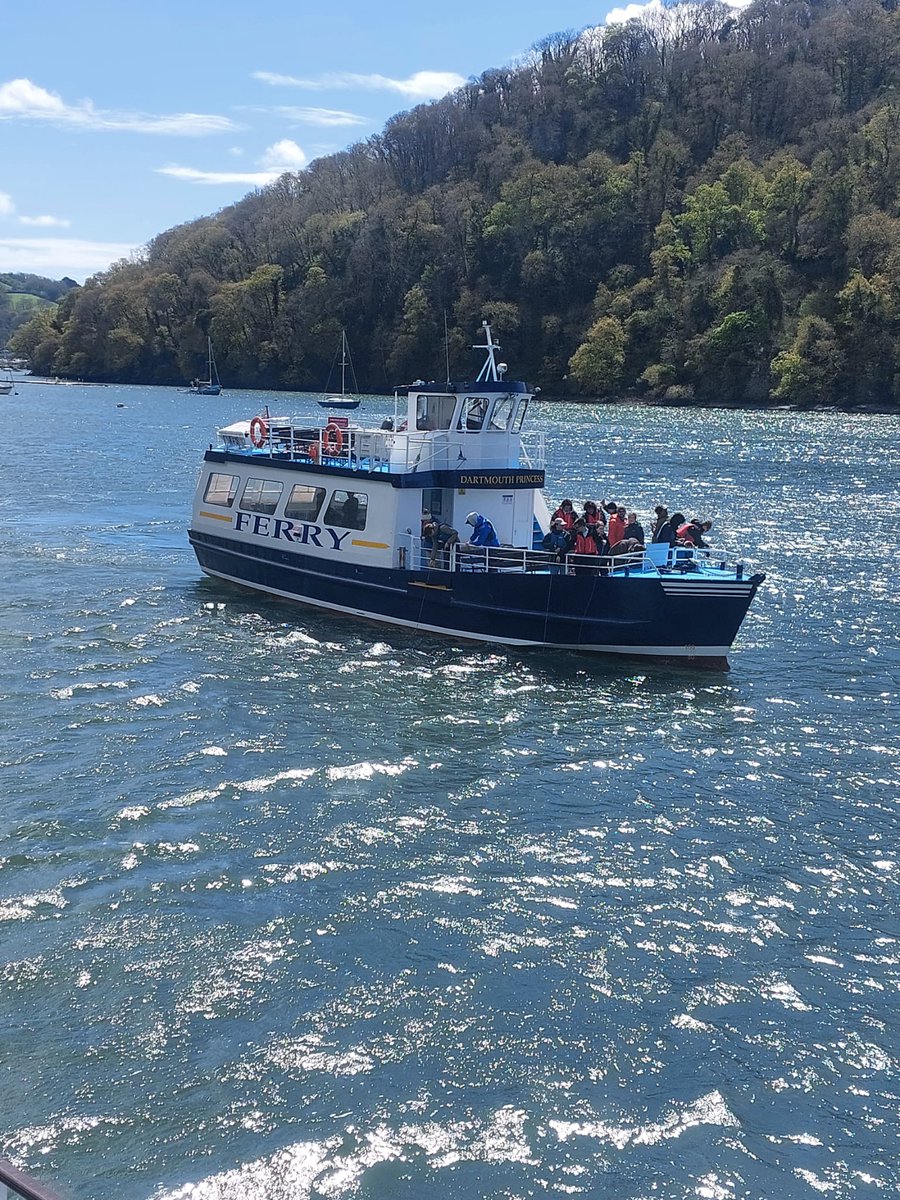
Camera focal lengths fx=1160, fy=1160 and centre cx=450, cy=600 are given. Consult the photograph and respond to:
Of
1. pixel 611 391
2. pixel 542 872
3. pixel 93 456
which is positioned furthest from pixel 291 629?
pixel 611 391

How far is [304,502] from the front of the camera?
102 feet

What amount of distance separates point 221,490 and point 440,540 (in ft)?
28.6

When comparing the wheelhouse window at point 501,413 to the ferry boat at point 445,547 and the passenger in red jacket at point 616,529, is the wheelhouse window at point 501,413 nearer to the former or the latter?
the ferry boat at point 445,547

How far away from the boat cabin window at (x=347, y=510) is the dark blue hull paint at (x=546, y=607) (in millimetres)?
1038

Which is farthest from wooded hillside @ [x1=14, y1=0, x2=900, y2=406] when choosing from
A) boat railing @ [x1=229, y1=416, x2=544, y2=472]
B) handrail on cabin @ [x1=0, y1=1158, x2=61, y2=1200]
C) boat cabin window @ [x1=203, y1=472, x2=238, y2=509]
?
handrail on cabin @ [x1=0, y1=1158, x2=61, y2=1200]

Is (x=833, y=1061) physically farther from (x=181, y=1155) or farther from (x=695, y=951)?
(x=181, y=1155)

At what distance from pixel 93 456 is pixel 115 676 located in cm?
5472

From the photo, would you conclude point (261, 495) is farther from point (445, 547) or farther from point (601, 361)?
point (601, 361)

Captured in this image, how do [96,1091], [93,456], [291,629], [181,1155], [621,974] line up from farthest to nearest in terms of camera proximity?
1. [93,456]
2. [291,629]
3. [621,974]
4. [96,1091]
5. [181,1155]

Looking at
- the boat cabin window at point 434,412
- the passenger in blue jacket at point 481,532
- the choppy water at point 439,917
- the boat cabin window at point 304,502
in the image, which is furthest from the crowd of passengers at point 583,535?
the boat cabin window at point 304,502

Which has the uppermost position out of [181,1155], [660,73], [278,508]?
[660,73]

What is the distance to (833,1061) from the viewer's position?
12.3m

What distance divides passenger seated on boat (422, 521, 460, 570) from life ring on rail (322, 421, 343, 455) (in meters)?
4.39

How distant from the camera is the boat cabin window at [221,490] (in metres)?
33.4
